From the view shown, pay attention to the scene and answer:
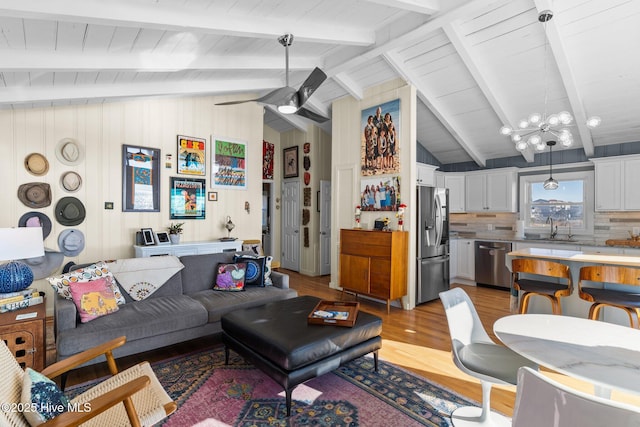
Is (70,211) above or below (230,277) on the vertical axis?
above

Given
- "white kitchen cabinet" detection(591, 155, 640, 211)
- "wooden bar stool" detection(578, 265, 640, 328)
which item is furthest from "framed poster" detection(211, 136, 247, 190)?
"white kitchen cabinet" detection(591, 155, 640, 211)

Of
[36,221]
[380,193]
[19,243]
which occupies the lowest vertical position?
[19,243]

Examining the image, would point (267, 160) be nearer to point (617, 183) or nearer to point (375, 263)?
point (375, 263)

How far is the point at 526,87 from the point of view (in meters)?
4.50

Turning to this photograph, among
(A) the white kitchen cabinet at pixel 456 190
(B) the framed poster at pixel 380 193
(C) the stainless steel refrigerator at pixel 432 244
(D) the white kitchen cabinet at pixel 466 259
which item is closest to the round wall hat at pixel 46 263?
(B) the framed poster at pixel 380 193

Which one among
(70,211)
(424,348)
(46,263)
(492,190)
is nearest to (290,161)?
(492,190)

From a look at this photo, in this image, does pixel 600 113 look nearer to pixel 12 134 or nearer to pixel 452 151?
pixel 452 151

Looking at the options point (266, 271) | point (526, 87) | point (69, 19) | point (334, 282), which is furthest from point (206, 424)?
point (526, 87)

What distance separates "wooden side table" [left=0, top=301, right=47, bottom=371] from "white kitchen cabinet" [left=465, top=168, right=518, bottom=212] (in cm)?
666

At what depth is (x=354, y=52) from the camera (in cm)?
441

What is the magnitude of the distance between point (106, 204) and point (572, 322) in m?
5.15

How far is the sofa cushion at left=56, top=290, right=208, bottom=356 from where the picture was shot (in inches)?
99.5

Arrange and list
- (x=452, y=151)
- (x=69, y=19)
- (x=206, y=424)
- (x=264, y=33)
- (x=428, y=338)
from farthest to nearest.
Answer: (x=452, y=151) < (x=428, y=338) < (x=264, y=33) < (x=69, y=19) < (x=206, y=424)

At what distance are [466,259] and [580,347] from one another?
4.87 metres
